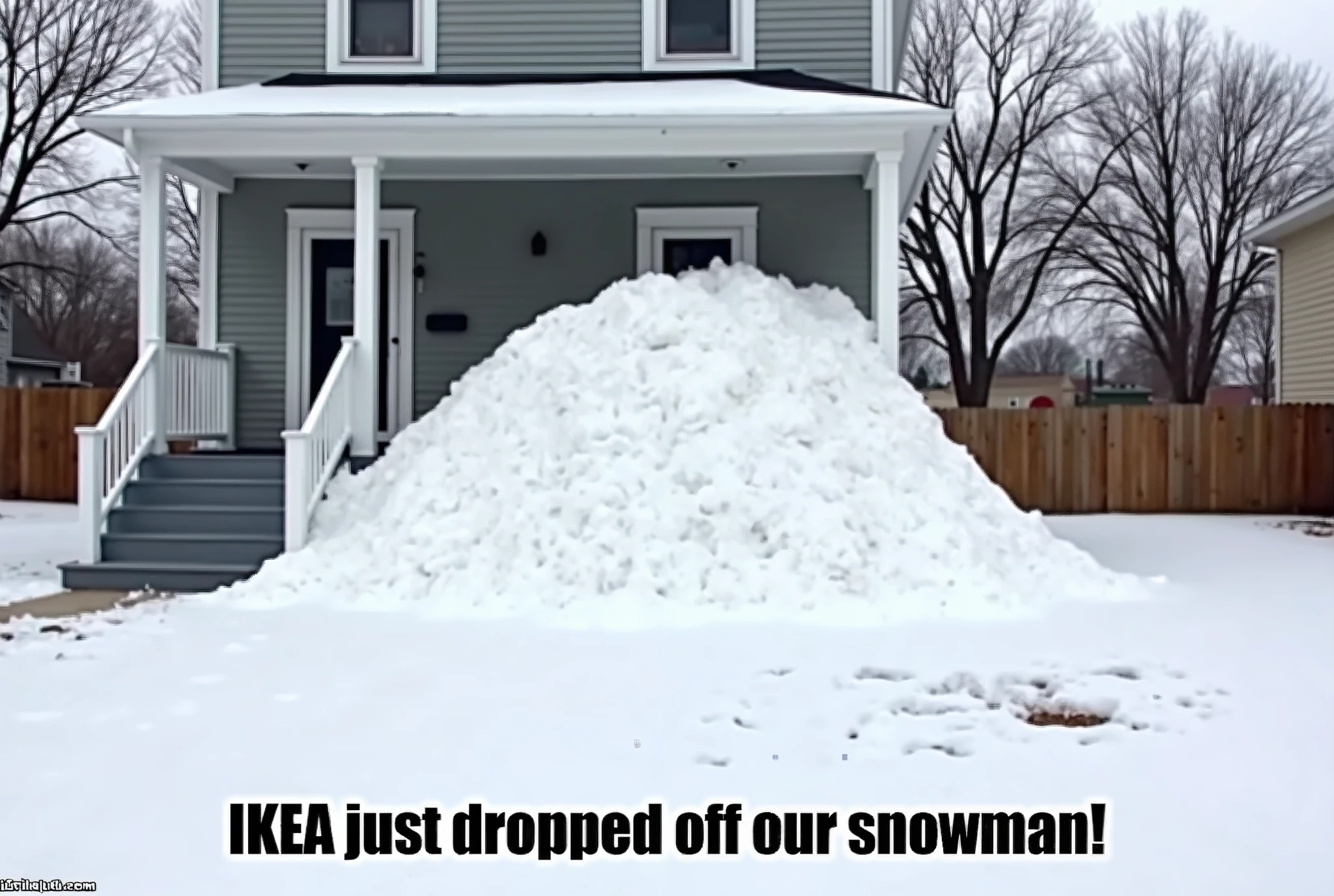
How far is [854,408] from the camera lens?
802cm

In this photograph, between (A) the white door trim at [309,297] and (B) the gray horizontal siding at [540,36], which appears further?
(B) the gray horizontal siding at [540,36]

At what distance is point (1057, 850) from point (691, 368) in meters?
5.11

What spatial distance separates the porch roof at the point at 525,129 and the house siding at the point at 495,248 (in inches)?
39.3

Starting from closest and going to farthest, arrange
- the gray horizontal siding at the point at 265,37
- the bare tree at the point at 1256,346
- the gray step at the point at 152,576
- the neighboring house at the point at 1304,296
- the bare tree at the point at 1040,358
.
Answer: the gray step at the point at 152,576 < the gray horizontal siding at the point at 265,37 < the neighboring house at the point at 1304,296 < the bare tree at the point at 1256,346 < the bare tree at the point at 1040,358

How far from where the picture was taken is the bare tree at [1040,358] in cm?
5219

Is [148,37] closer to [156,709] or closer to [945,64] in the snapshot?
[945,64]

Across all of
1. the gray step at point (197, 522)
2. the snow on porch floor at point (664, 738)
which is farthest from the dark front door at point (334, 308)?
the snow on porch floor at point (664, 738)

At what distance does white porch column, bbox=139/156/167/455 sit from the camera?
8953 millimetres

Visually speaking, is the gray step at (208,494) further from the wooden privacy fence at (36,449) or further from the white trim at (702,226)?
the wooden privacy fence at (36,449)

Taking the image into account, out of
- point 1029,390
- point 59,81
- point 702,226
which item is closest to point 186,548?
point 702,226

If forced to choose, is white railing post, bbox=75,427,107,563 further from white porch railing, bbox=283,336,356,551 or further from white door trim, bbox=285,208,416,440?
white door trim, bbox=285,208,416,440

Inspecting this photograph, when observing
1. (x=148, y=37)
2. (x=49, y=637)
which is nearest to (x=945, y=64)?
(x=148, y=37)

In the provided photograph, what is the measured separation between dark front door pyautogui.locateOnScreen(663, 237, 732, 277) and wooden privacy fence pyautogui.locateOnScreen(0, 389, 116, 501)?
9895mm

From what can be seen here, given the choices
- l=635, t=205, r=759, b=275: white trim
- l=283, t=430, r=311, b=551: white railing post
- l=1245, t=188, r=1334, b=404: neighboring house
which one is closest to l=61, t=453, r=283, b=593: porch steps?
l=283, t=430, r=311, b=551: white railing post
